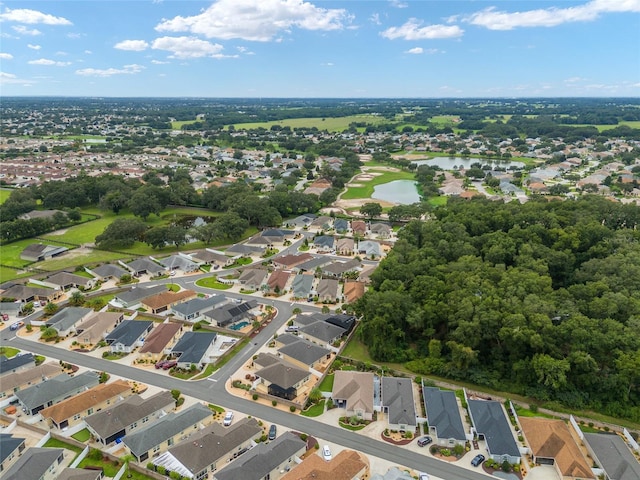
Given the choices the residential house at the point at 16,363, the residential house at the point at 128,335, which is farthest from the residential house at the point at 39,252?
the residential house at the point at 16,363

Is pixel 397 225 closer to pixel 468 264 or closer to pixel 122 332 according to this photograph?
pixel 468 264

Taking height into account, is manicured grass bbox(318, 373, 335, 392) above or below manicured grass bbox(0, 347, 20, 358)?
below

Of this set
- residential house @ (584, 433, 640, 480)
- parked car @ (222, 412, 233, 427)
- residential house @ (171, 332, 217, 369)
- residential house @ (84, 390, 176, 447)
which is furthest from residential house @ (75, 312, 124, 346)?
residential house @ (584, 433, 640, 480)

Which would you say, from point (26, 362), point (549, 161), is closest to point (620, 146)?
point (549, 161)

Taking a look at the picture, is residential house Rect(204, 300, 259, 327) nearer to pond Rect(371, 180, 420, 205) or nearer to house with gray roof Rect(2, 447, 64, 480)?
house with gray roof Rect(2, 447, 64, 480)

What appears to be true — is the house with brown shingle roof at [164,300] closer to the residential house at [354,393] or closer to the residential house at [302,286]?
the residential house at [302,286]

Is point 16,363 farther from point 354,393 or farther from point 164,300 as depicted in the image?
point 354,393

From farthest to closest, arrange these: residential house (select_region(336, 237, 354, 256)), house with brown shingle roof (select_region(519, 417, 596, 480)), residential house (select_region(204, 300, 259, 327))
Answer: residential house (select_region(336, 237, 354, 256)), residential house (select_region(204, 300, 259, 327)), house with brown shingle roof (select_region(519, 417, 596, 480))

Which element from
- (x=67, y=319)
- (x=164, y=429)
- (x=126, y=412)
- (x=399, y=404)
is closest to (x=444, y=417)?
(x=399, y=404)
